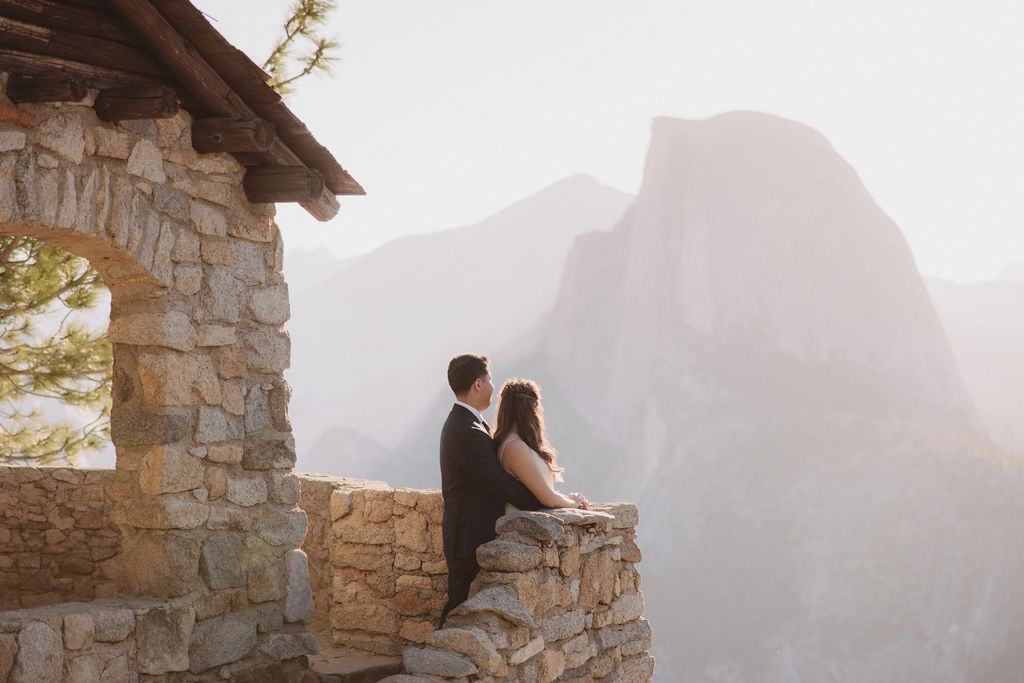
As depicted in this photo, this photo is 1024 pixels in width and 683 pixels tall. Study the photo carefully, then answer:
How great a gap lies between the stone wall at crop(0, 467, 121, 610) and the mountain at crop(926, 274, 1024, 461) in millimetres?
34662

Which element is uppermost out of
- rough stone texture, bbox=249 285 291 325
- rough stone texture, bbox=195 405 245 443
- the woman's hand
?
rough stone texture, bbox=249 285 291 325

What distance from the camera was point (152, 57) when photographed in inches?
177

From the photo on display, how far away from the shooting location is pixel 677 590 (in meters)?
31.0

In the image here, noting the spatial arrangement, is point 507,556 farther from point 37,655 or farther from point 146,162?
point 146,162

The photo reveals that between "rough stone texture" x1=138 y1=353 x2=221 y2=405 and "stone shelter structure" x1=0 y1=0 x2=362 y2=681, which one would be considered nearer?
"stone shelter structure" x1=0 y1=0 x2=362 y2=681

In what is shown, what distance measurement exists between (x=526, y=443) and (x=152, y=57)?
2682 millimetres

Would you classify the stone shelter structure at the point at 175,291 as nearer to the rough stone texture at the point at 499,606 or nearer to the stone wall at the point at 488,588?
the stone wall at the point at 488,588

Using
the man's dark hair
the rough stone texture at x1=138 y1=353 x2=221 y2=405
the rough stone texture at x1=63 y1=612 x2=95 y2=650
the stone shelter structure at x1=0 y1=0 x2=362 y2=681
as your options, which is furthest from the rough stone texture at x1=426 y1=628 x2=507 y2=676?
the rough stone texture at x1=138 y1=353 x2=221 y2=405

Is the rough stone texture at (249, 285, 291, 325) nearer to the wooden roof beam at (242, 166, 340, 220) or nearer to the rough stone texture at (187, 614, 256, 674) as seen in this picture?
the wooden roof beam at (242, 166, 340, 220)

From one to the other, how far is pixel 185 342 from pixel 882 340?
39.4 metres

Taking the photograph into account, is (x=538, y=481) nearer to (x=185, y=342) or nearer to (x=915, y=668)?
(x=185, y=342)

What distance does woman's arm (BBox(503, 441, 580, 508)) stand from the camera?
454 centimetres

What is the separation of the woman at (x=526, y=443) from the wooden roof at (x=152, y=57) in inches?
62.0

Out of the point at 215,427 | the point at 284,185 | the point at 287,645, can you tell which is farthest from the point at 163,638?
the point at 284,185
